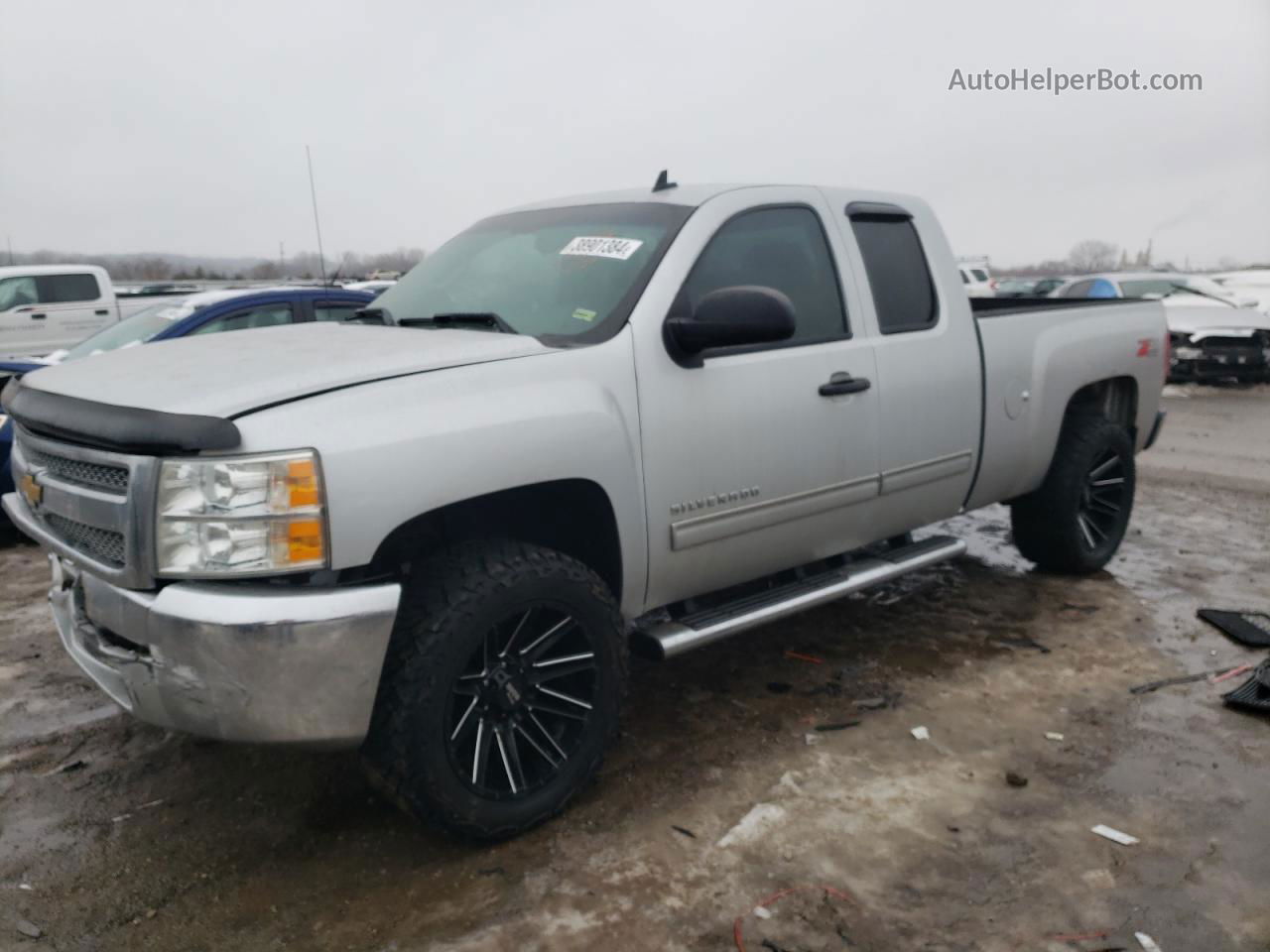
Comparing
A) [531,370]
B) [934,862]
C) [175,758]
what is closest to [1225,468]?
[934,862]

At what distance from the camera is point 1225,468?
8695 millimetres

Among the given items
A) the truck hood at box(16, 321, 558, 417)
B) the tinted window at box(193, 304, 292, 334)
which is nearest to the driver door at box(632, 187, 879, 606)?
the truck hood at box(16, 321, 558, 417)

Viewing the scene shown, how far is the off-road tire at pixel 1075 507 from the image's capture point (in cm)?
507

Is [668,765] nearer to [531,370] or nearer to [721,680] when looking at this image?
[721,680]

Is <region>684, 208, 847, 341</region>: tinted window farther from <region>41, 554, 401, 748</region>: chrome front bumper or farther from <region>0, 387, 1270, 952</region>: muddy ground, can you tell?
<region>41, 554, 401, 748</region>: chrome front bumper

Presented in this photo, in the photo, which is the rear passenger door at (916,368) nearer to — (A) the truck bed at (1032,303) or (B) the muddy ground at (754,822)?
(A) the truck bed at (1032,303)

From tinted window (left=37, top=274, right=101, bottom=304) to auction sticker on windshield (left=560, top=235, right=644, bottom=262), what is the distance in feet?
43.2

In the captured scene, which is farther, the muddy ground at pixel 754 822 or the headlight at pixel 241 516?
the muddy ground at pixel 754 822

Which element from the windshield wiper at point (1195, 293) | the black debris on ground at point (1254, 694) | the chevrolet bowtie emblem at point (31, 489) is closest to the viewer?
the chevrolet bowtie emblem at point (31, 489)

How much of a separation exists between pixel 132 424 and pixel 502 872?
152 cm

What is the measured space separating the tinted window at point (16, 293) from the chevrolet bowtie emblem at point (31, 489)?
12775 millimetres

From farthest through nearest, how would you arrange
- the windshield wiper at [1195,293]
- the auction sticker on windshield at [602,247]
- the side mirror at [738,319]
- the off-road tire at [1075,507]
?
1. the windshield wiper at [1195,293]
2. the off-road tire at [1075,507]
3. the auction sticker on windshield at [602,247]
4. the side mirror at [738,319]

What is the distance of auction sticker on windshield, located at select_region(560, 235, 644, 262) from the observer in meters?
3.43

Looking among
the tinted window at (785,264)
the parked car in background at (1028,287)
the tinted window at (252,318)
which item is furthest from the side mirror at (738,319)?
the parked car in background at (1028,287)
